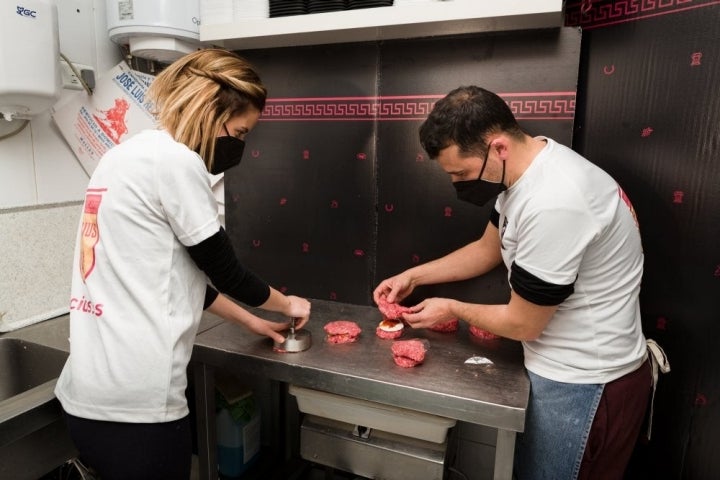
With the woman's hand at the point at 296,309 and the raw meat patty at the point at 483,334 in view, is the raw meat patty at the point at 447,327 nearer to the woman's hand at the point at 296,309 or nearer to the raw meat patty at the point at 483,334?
the raw meat patty at the point at 483,334

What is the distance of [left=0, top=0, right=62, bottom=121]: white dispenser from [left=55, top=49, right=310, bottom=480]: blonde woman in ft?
2.57

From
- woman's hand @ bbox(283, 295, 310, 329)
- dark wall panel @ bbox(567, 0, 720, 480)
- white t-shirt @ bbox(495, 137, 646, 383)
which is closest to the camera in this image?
white t-shirt @ bbox(495, 137, 646, 383)

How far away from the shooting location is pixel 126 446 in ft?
3.71

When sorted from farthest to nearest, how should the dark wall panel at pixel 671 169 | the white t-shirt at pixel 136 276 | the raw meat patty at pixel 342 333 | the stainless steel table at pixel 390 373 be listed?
the raw meat patty at pixel 342 333 < the dark wall panel at pixel 671 169 < the stainless steel table at pixel 390 373 < the white t-shirt at pixel 136 276

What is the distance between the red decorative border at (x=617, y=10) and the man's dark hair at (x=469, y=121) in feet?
2.17

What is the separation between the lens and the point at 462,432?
2.12m

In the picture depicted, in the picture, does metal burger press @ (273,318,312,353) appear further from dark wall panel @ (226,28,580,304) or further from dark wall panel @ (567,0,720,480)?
dark wall panel @ (567,0,720,480)

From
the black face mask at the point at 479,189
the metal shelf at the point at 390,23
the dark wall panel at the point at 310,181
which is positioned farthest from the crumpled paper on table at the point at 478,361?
the metal shelf at the point at 390,23

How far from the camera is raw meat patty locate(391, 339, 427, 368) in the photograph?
4.95 feet

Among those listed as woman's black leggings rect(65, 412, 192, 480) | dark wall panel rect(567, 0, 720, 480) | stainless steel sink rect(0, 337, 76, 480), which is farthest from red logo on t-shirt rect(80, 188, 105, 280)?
dark wall panel rect(567, 0, 720, 480)

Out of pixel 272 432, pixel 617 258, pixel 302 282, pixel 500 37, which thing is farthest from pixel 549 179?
pixel 272 432

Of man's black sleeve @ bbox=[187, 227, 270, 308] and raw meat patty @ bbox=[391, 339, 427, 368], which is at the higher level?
man's black sleeve @ bbox=[187, 227, 270, 308]

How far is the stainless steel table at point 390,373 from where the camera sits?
4.38ft

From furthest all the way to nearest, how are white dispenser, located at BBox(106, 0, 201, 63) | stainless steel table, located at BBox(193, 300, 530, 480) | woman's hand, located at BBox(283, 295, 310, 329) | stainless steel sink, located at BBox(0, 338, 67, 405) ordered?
white dispenser, located at BBox(106, 0, 201, 63), stainless steel sink, located at BBox(0, 338, 67, 405), woman's hand, located at BBox(283, 295, 310, 329), stainless steel table, located at BBox(193, 300, 530, 480)
